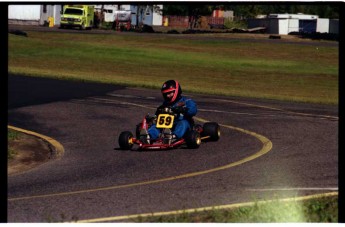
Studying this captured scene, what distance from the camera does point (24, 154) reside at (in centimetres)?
1688

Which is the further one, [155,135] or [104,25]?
[104,25]

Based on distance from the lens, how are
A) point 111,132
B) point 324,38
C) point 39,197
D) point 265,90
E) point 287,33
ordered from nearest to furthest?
point 39,197 → point 111,132 → point 265,90 → point 324,38 → point 287,33

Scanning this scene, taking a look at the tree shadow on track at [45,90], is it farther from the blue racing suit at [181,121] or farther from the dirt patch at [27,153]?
the blue racing suit at [181,121]

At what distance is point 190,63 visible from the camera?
51094mm

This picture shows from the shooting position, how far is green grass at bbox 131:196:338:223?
870 centimetres

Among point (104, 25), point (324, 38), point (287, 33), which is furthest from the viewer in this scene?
point (104, 25)

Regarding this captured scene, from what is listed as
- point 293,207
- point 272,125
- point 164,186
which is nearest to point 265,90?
point 272,125

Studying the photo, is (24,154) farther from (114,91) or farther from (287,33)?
(287,33)

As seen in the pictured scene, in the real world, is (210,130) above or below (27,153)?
above

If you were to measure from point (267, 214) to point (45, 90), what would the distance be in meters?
22.0

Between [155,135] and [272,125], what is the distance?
4.56m

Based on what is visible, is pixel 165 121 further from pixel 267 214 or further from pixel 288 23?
pixel 288 23

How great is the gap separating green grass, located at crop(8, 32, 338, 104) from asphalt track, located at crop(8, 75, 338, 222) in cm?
871

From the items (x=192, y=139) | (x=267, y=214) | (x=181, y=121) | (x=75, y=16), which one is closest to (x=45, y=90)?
(x=181, y=121)
